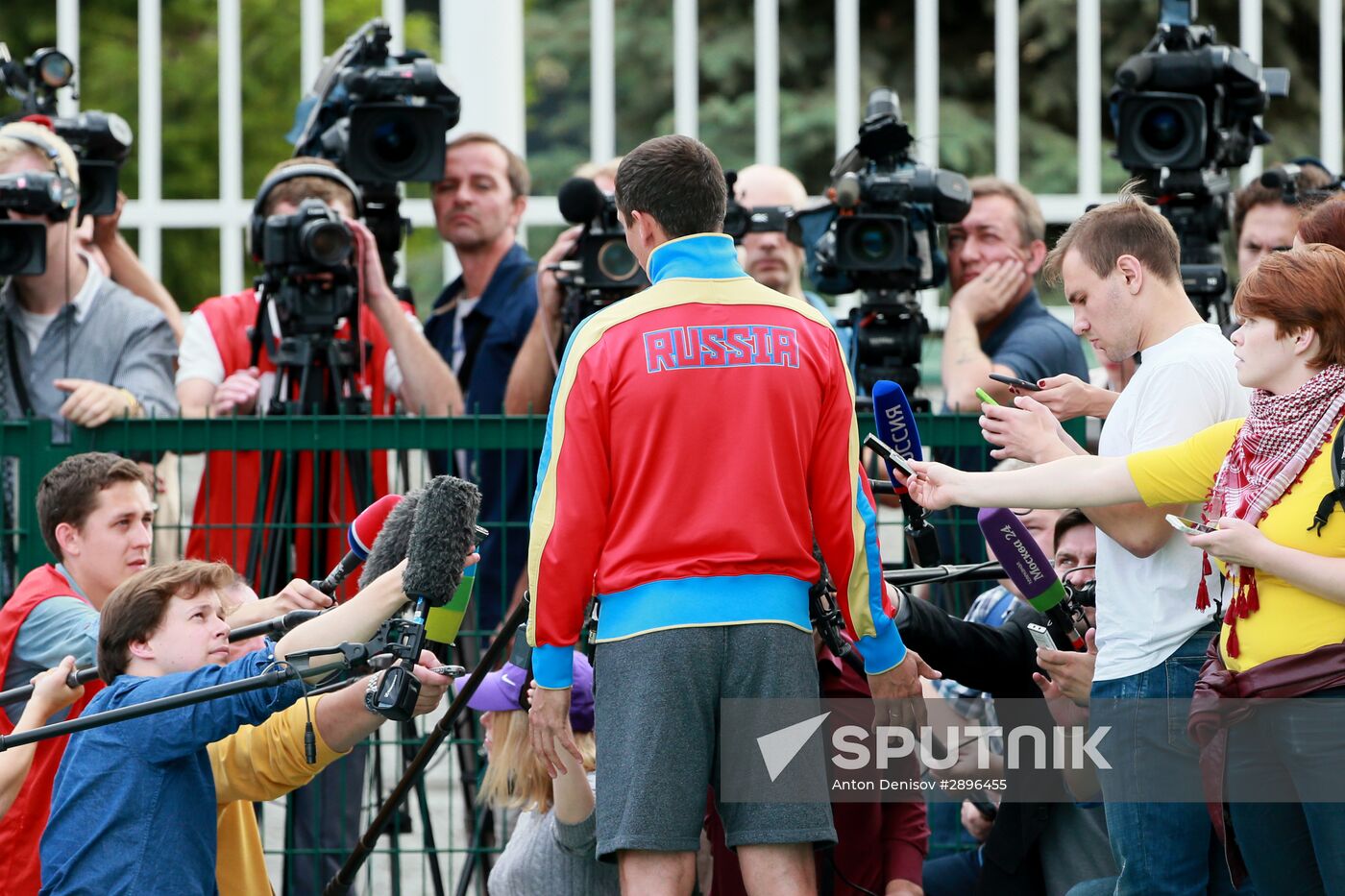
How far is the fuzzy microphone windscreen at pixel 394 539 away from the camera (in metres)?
4.52

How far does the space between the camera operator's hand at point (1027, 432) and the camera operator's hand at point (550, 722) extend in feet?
3.50

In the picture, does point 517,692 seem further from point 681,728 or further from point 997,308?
point 997,308

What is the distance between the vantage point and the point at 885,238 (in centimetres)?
634

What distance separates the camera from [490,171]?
7.18 meters

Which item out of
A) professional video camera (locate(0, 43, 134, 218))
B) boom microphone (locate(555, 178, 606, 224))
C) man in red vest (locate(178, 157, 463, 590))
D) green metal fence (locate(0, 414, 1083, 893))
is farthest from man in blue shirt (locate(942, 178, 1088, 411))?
professional video camera (locate(0, 43, 134, 218))

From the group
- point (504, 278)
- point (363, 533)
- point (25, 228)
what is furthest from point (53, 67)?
point (363, 533)

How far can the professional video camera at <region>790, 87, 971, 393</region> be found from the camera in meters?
6.31

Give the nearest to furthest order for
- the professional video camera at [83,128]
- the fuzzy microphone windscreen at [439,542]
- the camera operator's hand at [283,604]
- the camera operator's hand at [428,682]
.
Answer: the fuzzy microphone windscreen at [439,542] → the camera operator's hand at [428,682] → the camera operator's hand at [283,604] → the professional video camera at [83,128]

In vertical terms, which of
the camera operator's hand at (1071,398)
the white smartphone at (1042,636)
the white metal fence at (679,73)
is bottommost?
the white smartphone at (1042,636)

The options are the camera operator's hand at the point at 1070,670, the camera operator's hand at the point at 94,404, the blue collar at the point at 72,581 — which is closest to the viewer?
the camera operator's hand at the point at 1070,670

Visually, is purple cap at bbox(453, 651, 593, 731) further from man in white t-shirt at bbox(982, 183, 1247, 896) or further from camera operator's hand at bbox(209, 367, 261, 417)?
camera operator's hand at bbox(209, 367, 261, 417)

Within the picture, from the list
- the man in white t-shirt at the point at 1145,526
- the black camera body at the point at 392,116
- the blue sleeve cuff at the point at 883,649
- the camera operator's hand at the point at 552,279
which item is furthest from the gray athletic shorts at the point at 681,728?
the black camera body at the point at 392,116

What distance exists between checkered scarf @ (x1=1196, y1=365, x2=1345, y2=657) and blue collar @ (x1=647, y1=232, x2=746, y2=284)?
111 cm

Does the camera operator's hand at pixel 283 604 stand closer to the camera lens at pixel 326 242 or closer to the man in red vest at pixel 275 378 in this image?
the man in red vest at pixel 275 378
